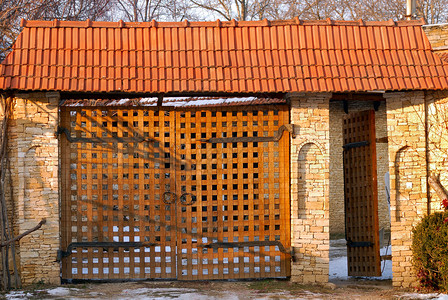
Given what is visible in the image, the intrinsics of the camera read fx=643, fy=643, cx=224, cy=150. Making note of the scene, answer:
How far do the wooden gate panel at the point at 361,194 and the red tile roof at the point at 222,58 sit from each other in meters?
1.36

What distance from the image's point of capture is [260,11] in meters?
28.9

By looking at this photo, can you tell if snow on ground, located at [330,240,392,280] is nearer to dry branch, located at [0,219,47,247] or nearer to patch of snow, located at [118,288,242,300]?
patch of snow, located at [118,288,242,300]

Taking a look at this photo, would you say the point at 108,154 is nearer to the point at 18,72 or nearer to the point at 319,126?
the point at 18,72

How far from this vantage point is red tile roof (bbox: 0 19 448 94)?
359 inches

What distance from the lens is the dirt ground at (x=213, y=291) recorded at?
28.2ft

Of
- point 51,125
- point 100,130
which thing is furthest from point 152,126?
point 51,125

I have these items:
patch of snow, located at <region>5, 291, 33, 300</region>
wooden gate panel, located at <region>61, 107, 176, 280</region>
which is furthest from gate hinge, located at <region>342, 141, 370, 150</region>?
patch of snow, located at <region>5, 291, 33, 300</region>

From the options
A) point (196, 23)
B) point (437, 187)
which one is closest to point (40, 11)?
point (196, 23)

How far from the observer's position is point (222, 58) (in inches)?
373

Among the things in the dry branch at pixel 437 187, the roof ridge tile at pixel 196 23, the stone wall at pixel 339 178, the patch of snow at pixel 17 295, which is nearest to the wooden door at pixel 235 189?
the roof ridge tile at pixel 196 23

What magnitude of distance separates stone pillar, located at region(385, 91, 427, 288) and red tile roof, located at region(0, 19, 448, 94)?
22.6 inches

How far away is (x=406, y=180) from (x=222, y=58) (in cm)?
331

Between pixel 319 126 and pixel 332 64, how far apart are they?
0.94 meters

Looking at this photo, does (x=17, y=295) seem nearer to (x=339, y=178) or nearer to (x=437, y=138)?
(x=437, y=138)
